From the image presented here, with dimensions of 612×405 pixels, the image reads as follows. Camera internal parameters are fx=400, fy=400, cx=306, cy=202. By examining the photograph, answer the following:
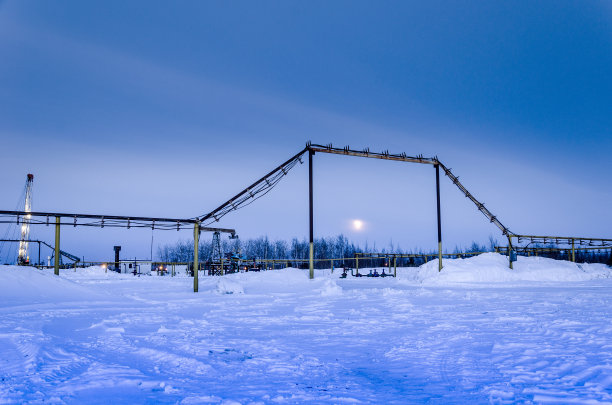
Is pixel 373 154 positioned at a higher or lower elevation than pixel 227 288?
higher

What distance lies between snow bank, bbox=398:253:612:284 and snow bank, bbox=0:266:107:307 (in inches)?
606

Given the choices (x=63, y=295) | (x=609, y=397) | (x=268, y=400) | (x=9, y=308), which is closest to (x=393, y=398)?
(x=268, y=400)

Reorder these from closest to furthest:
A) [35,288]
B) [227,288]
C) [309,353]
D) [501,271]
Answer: [309,353]
[35,288]
[227,288]
[501,271]

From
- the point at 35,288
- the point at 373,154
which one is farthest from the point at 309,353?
the point at 373,154

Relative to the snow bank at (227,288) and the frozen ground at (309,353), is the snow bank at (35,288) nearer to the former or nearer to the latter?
the frozen ground at (309,353)

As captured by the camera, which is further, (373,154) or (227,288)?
(373,154)

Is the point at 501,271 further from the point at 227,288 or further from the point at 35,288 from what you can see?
the point at 35,288

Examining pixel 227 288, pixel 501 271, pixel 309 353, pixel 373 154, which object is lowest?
pixel 227 288

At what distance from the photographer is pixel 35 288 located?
483 inches

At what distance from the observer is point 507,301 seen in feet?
35.3

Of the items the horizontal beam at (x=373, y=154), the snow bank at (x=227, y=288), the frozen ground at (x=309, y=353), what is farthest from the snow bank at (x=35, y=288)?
the horizontal beam at (x=373, y=154)

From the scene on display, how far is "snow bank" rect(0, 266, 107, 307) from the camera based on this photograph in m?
11.4

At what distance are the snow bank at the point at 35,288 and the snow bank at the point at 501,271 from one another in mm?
15400

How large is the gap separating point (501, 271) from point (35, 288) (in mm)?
20463
